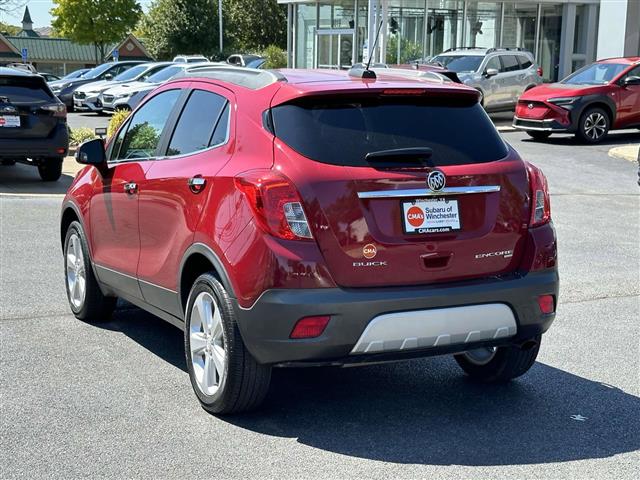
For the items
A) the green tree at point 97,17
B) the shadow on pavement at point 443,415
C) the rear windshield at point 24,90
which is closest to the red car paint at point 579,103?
the rear windshield at point 24,90

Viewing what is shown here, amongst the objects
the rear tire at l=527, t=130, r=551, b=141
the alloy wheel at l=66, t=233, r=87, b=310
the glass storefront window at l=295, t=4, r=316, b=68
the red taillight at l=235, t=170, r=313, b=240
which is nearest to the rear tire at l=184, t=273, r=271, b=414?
the red taillight at l=235, t=170, r=313, b=240

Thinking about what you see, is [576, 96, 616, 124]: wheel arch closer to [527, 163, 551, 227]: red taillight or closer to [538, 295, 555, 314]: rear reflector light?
[527, 163, 551, 227]: red taillight

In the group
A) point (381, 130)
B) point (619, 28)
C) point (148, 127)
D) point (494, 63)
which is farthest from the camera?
point (619, 28)

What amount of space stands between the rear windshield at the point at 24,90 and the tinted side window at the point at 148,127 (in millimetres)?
8361

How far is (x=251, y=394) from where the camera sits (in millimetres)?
4820

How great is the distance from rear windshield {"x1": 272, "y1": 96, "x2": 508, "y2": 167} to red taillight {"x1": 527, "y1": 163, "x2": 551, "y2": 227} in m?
0.20

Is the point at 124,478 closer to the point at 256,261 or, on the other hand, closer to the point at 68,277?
the point at 256,261

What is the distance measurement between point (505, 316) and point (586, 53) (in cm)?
3218

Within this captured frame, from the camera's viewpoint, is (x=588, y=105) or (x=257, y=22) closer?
(x=588, y=105)

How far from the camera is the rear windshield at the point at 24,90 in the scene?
46.1 feet

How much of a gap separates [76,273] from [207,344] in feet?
7.62

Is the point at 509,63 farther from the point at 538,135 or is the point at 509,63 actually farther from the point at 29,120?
the point at 29,120

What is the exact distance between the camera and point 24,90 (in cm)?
1427

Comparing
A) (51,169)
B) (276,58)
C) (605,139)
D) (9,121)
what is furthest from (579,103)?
(276,58)
